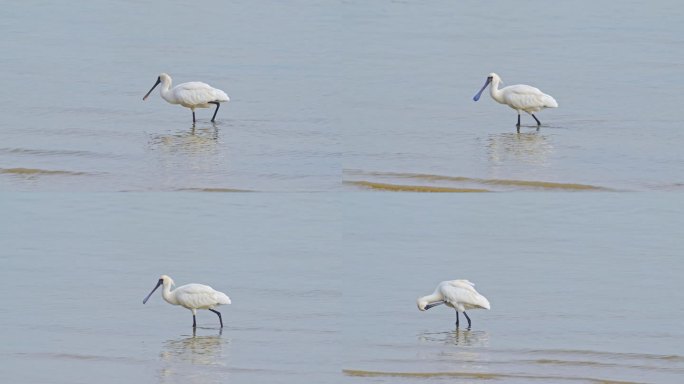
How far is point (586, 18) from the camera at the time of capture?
69.3 ft

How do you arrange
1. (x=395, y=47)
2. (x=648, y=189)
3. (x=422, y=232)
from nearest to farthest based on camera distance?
(x=648, y=189) → (x=422, y=232) → (x=395, y=47)

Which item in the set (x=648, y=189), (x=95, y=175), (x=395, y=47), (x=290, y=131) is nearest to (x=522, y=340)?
(x=648, y=189)

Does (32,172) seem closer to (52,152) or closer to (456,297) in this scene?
(52,152)

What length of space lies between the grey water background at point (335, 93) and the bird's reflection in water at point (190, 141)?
0.02m

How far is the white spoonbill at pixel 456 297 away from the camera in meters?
13.8

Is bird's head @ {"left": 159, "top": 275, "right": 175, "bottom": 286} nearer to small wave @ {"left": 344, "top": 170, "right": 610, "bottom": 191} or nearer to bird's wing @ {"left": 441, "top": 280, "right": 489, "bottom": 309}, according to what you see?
bird's wing @ {"left": 441, "top": 280, "right": 489, "bottom": 309}

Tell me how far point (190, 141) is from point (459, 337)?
9.37 ft

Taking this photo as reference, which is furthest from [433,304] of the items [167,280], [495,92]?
[167,280]

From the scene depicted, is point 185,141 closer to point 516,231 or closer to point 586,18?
point 516,231

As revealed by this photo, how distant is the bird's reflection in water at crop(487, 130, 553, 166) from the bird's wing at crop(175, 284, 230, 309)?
2.75 metres

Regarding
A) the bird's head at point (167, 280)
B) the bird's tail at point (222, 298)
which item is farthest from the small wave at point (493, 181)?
the bird's head at point (167, 280)

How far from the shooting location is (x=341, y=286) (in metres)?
15.0

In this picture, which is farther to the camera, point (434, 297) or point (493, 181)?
point (434, 297)

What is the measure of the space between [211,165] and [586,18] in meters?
9.63
